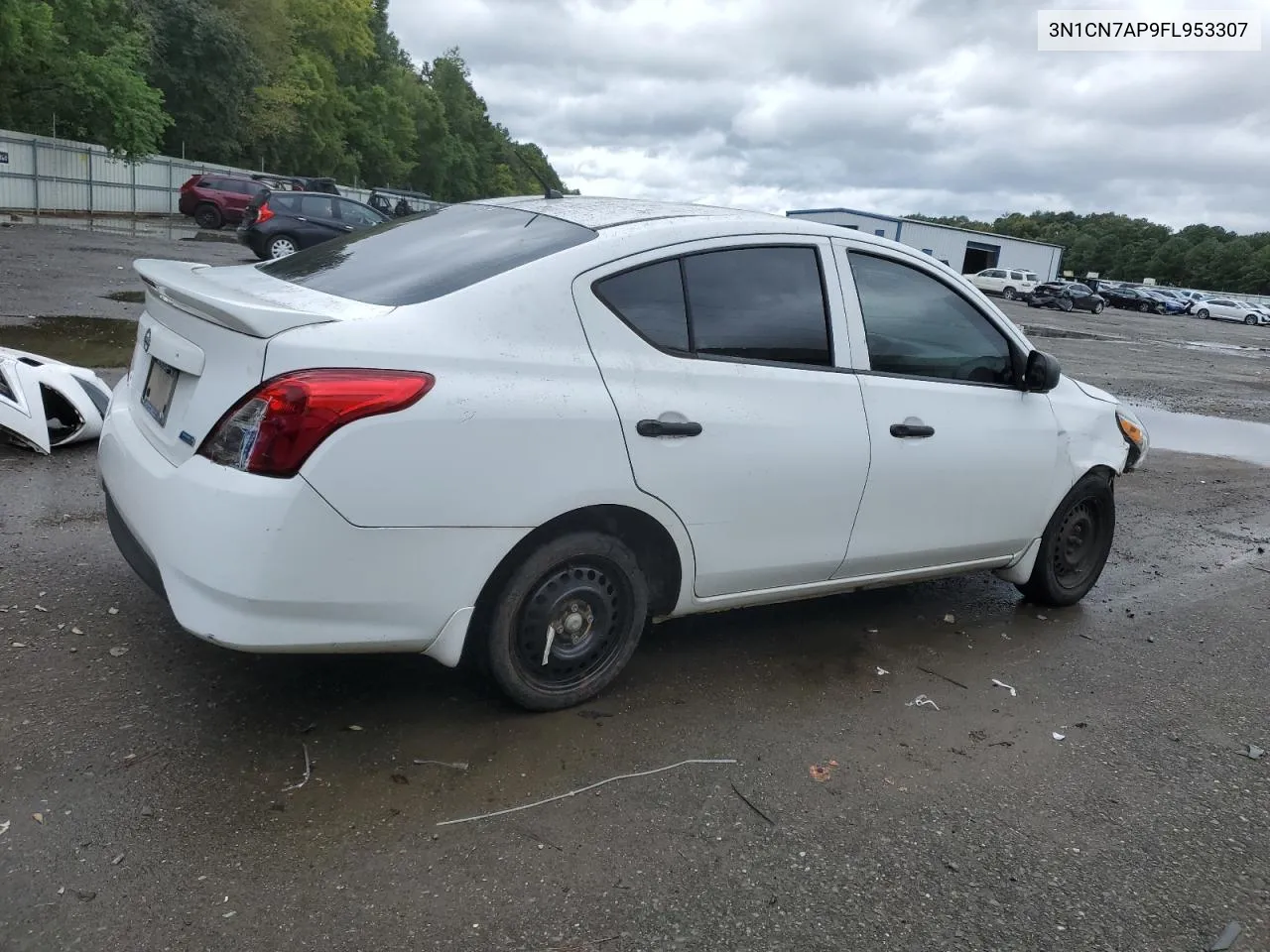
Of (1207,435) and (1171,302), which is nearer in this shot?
(1207,435)

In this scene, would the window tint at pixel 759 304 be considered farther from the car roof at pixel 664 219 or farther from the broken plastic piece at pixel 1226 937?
the broken plastic piece at pixel 1226 937

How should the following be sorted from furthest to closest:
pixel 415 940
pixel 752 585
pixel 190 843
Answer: pixel 752 585 < pixel 190 843 < pixel 415 940

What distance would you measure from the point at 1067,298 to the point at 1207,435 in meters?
43.3

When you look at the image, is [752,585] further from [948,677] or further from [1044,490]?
[1044,490]

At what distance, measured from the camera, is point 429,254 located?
143 inches

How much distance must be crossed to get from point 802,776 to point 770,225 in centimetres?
201

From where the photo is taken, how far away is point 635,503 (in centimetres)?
337

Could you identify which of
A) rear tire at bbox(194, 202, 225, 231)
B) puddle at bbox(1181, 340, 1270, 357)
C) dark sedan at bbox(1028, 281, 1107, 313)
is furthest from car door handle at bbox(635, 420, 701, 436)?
dark sedan at bbox(1028, 281, 1107, 313)

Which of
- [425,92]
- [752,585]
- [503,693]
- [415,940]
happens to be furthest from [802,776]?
[425,92]

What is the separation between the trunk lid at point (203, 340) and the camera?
2.92 metres

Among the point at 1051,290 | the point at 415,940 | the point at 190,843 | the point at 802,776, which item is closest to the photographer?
the point at 415,940

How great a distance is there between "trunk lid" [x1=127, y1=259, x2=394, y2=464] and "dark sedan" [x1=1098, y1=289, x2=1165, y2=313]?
67.6m

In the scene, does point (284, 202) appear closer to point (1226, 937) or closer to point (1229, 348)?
point (1226, 937)

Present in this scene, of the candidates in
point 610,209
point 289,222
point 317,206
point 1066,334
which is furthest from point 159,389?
point 1066,334
